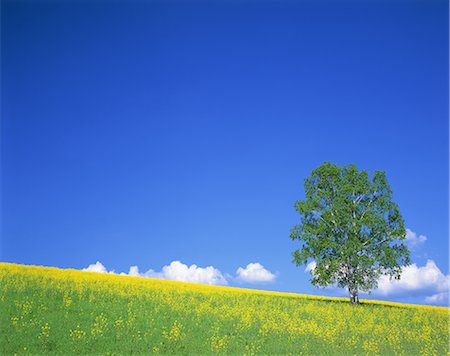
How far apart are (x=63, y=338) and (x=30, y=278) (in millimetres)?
14227

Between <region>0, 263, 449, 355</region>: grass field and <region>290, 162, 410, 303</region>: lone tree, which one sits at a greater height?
<region>290, 162, 410, 303</region>: lone tree

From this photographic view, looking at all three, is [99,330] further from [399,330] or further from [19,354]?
[399,330]

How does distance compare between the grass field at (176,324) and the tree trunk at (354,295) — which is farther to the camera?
the tree trunk at (354,295)

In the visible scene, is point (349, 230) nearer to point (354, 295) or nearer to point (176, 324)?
point (354, 295)

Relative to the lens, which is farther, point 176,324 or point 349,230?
point 349,230

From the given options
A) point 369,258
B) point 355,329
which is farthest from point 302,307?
point 369,258

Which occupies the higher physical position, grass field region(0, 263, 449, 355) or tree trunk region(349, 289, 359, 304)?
tree trunk region(349, 289, 359, 304)

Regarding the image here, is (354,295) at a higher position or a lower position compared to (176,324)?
higher

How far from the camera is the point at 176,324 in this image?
25375 mm

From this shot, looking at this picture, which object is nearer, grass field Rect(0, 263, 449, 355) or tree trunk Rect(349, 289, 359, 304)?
grass field Rect(0, 263, 449, 355)

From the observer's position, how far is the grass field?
21.7m

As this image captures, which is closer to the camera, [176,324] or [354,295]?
[176,324]

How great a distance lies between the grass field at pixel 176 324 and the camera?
21.7 meters

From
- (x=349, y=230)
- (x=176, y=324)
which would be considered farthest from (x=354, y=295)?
(x=176, y=324)
